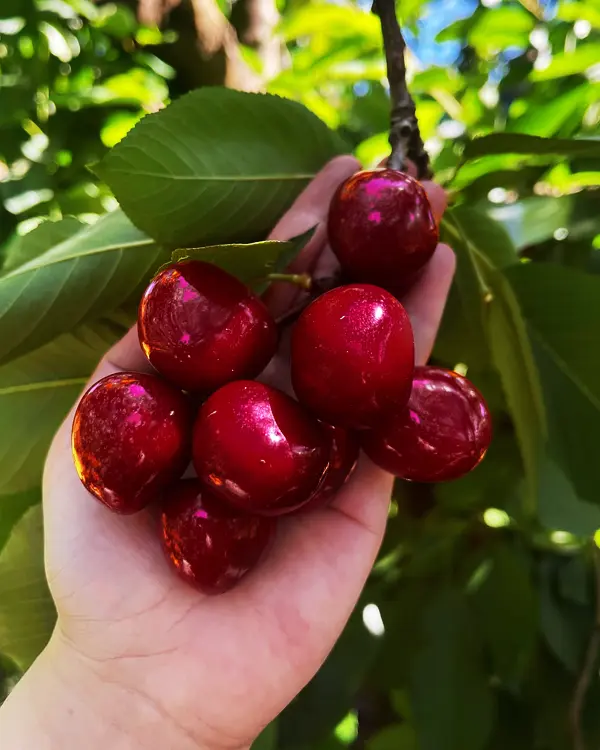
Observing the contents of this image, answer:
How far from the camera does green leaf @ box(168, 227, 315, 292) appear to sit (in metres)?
0.44

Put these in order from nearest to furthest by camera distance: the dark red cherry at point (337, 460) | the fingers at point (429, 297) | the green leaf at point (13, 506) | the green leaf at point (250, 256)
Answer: the green leaf at point (250, 256) < the dark red cherry at point (337, 460) < the fingers at point (429, 297) < the green leaf at point (13, 506)

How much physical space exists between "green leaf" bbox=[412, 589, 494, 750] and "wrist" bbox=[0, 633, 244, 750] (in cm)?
32

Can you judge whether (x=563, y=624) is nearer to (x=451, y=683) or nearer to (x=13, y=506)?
(x=451, y=683)

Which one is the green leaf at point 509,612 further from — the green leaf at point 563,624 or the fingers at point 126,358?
the fingers at point 126,358

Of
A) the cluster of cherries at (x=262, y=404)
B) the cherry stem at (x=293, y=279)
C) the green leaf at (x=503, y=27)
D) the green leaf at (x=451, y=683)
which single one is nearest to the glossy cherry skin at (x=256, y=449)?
the cluster of cherries at (x=262, y=404)

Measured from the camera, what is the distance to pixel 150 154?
56 centimetres

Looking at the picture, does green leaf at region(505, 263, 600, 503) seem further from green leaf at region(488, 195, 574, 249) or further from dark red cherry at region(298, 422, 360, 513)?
dark red cherry at region(298, 422, 360, 513)

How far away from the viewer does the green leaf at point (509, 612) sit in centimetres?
84

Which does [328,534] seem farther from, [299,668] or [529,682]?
[529,682]

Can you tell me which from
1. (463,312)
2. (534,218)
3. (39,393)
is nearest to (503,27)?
(534,218)

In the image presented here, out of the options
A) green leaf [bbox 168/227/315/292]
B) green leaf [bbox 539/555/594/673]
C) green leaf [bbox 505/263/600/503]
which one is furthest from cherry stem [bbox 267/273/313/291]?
green leaf [bbox 539/555/594/673]

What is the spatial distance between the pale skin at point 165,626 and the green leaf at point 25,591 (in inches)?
2.4

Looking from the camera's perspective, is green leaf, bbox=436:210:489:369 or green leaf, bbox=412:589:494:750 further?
green leaf, bbox=412:589:494:750

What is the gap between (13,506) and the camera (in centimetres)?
76
